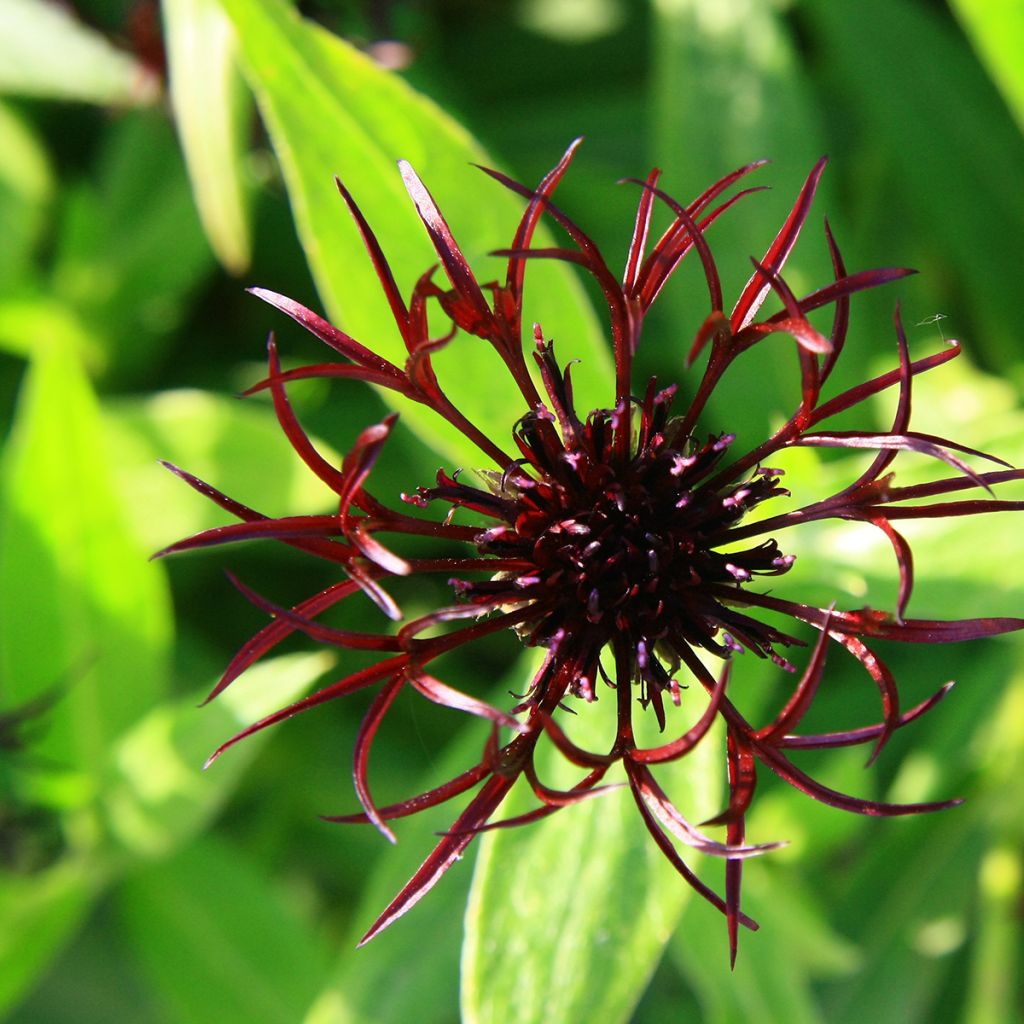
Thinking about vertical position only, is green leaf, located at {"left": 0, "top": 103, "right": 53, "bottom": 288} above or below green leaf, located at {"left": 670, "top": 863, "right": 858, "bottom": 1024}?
above

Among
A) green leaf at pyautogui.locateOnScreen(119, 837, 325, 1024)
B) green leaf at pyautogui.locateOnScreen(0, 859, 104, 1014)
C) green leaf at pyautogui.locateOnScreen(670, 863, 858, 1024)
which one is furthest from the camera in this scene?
green leaf at pyautogui.locateOnScreen(119, 837, 325, 1024)

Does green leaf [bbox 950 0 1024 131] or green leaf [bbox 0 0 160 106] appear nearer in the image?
green leaf [bbox 950 0 1024 131]

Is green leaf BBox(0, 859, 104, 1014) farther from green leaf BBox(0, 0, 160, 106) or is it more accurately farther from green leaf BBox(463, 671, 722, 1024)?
green leaf BBox(0, 0, 160, 106)

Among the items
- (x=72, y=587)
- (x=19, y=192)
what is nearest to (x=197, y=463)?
(x=72, y=587)

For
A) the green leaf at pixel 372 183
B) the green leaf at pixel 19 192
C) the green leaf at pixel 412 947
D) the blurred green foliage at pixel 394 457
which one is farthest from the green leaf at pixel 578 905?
the green leaf at pixel 19 192

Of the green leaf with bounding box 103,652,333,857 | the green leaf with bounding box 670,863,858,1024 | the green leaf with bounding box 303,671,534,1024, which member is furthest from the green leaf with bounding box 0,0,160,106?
the green leaf with bounding box 670,863,858,1024

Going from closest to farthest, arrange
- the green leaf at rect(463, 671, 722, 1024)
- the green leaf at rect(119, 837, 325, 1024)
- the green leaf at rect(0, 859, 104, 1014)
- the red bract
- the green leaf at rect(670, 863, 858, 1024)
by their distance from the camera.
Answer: the red bract, the green leaf at rect(463, 671, 722, 1024), the green leaf at rect(670, 863, 858, 1024), the green leaf at rect(0, 859, 104, 1014), the green leaf at rect(119, 837, 325, 1024)

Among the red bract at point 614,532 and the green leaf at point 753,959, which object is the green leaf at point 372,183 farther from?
the green leaf at point 753,959

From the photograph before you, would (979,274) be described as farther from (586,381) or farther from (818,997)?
(818,997)

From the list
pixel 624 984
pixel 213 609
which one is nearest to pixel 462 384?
pixel 624 984
